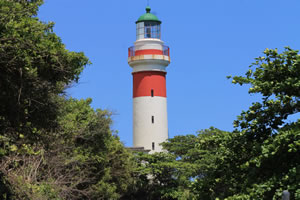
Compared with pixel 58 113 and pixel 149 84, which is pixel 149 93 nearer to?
pixel 149 84

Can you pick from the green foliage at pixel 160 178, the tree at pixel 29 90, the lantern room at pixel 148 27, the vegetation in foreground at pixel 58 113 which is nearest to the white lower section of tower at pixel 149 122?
the green foliage at pixel 160 178

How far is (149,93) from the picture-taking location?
180 feet

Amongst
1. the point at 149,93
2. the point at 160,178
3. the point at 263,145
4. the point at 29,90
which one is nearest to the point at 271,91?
the point at 263,145

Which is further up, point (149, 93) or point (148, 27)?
point (148, 27)

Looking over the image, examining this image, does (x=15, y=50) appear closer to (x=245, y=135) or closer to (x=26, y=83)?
(x=26, y=83)

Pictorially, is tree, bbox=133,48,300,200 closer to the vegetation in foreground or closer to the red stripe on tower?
the vegetation in foreground

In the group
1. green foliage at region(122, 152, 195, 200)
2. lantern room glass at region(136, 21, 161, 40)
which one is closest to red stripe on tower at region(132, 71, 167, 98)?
lantern room glass at region(136, 21, 161, 40)

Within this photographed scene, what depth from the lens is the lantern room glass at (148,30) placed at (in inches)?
2281

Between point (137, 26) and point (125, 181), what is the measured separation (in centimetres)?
2208

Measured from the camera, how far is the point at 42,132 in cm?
1903

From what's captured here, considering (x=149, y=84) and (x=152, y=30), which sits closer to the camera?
(x=149, y=84)

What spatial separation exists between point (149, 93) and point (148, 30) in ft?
23.1

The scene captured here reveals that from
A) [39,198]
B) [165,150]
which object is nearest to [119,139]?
[165,150]

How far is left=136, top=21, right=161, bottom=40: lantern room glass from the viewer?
190ft
